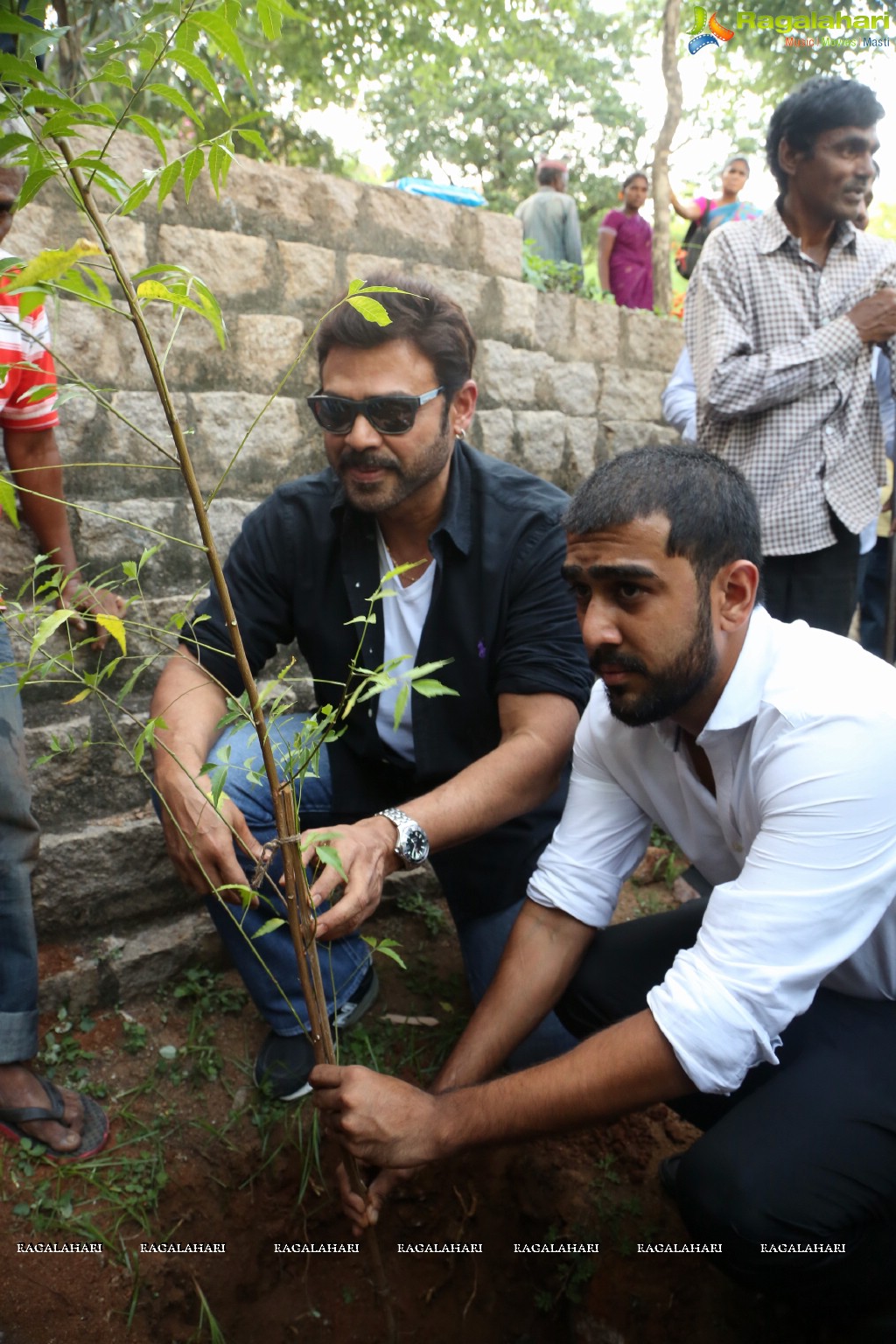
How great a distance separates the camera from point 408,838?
6.20ft

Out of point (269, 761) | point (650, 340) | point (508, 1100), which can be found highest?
point (650, 340)

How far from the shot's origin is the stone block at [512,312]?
4.20 metres

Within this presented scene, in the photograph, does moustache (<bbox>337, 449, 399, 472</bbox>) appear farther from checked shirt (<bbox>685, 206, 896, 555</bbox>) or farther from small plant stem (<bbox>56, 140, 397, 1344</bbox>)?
checked shirt (<bbox>685, 206, 896, 555</bbox>)

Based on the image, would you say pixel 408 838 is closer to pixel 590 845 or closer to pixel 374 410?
pixel 590 845

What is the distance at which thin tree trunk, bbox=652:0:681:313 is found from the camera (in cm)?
808

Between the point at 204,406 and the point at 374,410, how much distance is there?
4.11ft

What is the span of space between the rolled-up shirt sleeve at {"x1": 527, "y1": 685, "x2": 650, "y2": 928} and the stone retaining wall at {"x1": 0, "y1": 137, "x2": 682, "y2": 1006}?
1.04 meters

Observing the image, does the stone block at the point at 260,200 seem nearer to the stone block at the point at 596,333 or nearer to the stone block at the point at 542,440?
the stone block at the point at 542,440

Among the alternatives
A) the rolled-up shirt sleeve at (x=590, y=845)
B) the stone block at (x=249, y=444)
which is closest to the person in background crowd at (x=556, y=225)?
the stone block at (x=249, y=444)

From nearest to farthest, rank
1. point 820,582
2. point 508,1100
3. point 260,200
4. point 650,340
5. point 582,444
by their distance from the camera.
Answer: point 508,1100, point 820,582, point 260,200, point 582,444, point 650,340

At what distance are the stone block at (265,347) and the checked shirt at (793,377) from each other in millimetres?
1476

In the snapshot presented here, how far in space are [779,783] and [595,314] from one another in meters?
3.77

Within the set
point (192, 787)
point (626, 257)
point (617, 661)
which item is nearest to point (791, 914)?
point (617, 661)

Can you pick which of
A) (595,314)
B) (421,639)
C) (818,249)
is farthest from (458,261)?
(421,639)
